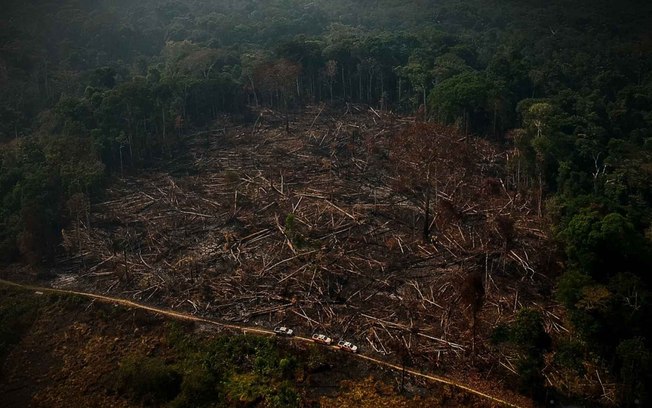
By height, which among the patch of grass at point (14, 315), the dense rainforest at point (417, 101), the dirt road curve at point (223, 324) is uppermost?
the dense rainforest at point (417, 101)

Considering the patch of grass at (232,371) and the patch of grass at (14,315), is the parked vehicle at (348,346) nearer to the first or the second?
the patch of grass at (232,371)

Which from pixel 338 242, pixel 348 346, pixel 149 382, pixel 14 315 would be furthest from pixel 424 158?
pixel 14 315

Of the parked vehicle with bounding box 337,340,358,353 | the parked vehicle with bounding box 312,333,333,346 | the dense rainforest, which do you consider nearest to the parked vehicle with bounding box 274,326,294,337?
the parked vehicle with bounding box 312,333,333,346

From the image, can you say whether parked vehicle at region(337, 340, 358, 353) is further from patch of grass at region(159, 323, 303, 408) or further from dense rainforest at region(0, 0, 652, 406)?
dense rainforest at region(0, 0, 652, 406)

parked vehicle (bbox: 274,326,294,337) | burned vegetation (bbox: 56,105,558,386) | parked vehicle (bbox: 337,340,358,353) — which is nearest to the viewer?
parked vehicle (bbox: 337,340,358,353)

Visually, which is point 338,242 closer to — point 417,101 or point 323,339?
point 323,339

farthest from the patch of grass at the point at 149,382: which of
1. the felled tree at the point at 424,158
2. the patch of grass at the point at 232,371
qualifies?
the felled tree at the point at 424,158

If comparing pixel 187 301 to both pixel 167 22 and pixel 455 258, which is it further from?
pixel 167 22

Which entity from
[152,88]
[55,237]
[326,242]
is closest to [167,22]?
[152,88]
